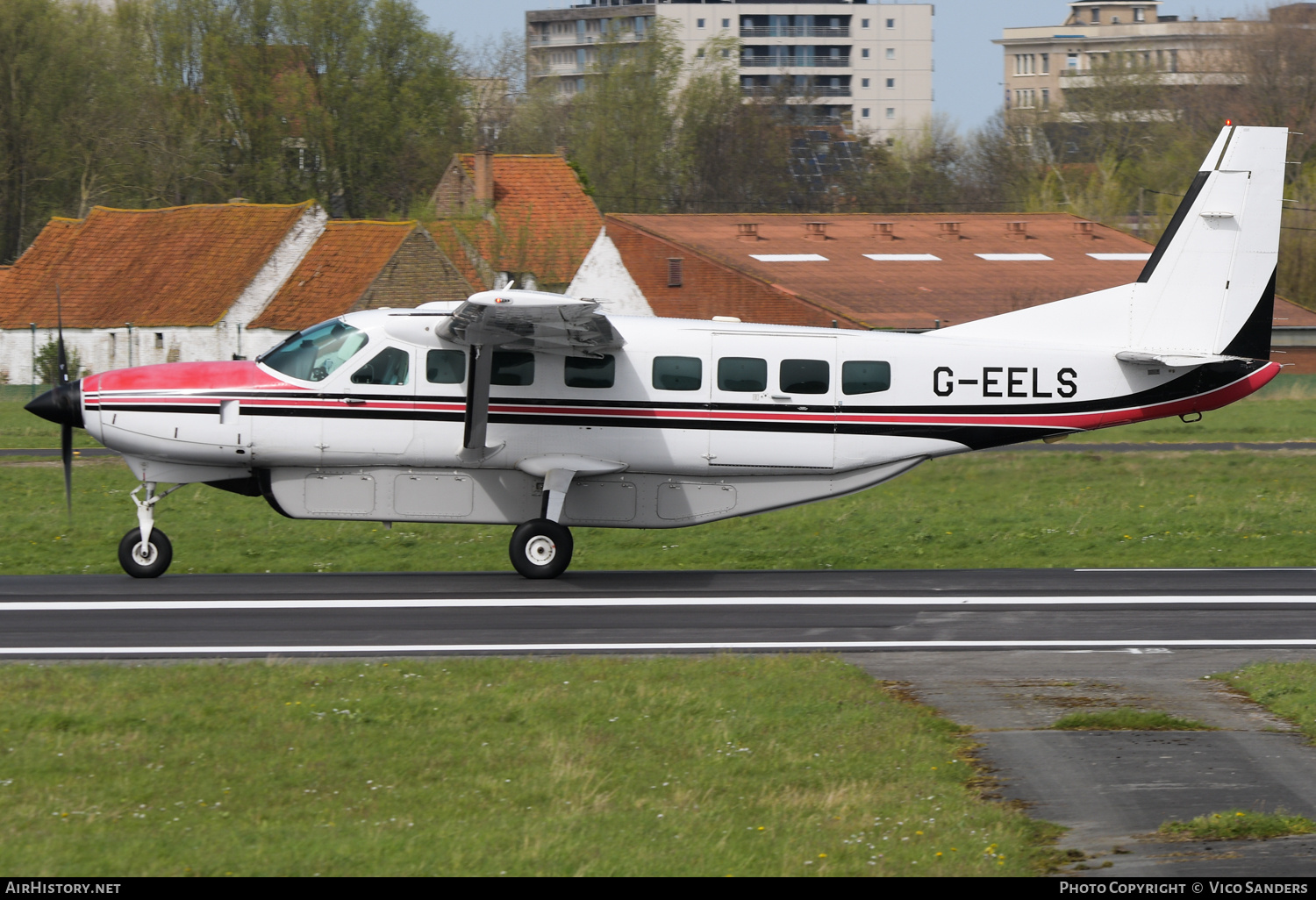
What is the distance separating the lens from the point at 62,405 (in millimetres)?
15922

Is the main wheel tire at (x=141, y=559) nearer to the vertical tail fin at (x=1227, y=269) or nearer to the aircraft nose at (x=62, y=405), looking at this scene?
the aircraft nose at (x=62, y=405)

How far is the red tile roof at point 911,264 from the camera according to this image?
43969mm

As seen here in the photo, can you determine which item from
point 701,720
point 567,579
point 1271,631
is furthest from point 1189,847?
point 567,579

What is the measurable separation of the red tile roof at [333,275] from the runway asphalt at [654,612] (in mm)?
30075

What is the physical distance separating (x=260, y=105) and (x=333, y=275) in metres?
24.0

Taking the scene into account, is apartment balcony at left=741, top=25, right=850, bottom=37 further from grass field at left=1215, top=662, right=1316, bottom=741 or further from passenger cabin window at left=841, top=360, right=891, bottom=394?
grass field at left=1215, top=662, right=1316, bottom=741

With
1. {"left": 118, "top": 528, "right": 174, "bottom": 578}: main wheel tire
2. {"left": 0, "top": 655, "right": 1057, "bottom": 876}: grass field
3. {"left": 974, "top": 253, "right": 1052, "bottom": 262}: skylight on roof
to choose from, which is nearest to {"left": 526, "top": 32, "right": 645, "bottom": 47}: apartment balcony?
{"left": 974, "top": 253, "right": 1052, "bottom": 262}: skylight on roof

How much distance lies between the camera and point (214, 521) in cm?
2111

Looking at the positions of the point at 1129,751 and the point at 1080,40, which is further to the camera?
the point at 1080,40

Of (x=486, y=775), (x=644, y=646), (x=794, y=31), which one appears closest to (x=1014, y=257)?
(x=644, y=646)

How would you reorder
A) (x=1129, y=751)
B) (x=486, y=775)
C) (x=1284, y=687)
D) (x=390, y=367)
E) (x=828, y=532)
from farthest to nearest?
1. (x=828, y=532)
2. (x=390, y=367)
3. (x=1284, y=687)
4. (x=1129, y=751)
5. (x=486, y=775)

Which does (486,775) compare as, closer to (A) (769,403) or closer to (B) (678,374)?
(B) (678,374)

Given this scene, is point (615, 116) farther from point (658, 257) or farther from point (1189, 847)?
point (1189, 847)

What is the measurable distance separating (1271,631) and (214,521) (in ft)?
48.6
